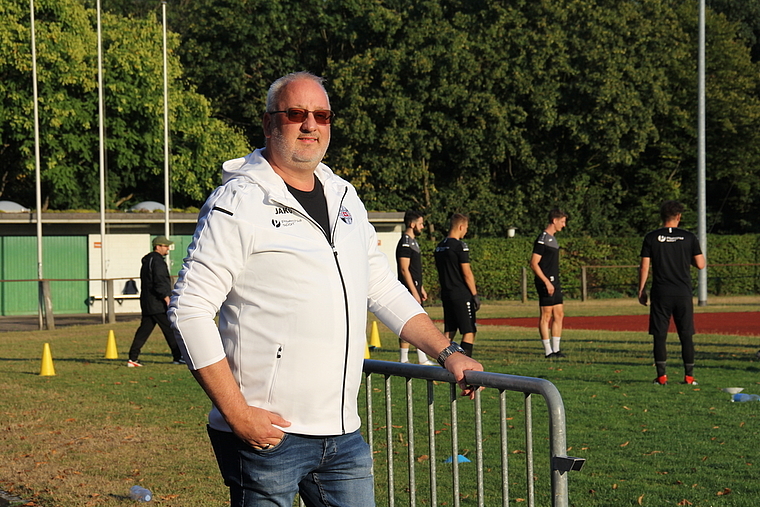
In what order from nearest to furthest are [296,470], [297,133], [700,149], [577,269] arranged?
[296,470], [297,133], [700,149], [577,269]

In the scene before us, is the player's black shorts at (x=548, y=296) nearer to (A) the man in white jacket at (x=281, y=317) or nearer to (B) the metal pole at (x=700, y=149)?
(A) the man in white jacket at (x=281, y=317)

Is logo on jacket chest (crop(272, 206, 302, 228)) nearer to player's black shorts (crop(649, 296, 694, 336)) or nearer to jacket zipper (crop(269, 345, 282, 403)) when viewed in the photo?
jacket zipper (crop(269, 345, 282, 403))

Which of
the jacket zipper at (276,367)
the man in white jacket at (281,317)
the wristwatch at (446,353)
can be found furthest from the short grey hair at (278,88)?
the wristwatch at (446,353)

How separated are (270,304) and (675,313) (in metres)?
9.66

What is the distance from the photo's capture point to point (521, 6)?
41906 mm

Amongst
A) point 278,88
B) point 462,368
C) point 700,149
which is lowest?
point 462,368

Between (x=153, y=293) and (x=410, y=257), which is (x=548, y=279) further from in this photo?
(x=153, y=293)

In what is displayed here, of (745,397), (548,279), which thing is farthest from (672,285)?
(548,279)

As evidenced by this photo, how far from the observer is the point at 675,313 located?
1188cm

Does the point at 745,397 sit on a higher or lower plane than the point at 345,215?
lower

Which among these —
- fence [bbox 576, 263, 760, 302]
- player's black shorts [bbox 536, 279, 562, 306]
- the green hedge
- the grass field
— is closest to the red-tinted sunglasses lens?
the grass field

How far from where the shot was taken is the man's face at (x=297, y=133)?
3.29m

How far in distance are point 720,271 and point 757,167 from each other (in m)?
9.23

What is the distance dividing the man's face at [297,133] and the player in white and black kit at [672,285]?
9.10 m
